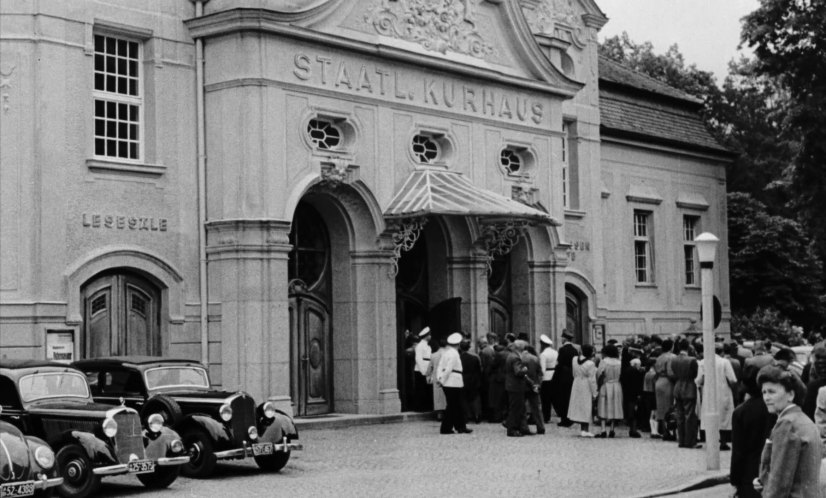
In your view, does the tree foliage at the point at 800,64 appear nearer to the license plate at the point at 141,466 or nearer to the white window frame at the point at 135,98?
the white window frame at the point at 135,98

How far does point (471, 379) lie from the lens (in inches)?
985

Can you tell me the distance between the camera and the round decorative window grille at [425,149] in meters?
26.8

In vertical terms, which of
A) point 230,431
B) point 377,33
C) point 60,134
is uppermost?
point 377,33

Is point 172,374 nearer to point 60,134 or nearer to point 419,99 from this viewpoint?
point 60,134

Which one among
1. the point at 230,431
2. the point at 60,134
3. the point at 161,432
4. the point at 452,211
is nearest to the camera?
the point at 161,432

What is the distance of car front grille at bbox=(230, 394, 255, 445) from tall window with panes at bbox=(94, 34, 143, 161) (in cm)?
670

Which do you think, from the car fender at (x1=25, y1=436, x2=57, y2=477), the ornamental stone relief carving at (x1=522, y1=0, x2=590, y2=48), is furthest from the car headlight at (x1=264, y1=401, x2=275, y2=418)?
the ornamental stone relief carving at (x1=522, y1=0, x2=590, y2=48)

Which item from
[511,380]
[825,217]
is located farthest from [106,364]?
[825,217]

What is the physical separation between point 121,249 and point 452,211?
20.6 feet

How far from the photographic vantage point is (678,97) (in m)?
39.6

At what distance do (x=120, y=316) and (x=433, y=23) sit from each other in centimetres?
922

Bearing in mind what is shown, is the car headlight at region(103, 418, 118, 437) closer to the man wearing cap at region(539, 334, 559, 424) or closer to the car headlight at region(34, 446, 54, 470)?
the car headlight at region(34, 446, 54, 470)

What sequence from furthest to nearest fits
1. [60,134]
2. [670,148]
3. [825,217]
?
[670,148] → [825,217] → [60,134]

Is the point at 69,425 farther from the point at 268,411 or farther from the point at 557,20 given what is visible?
the point at 557,20
